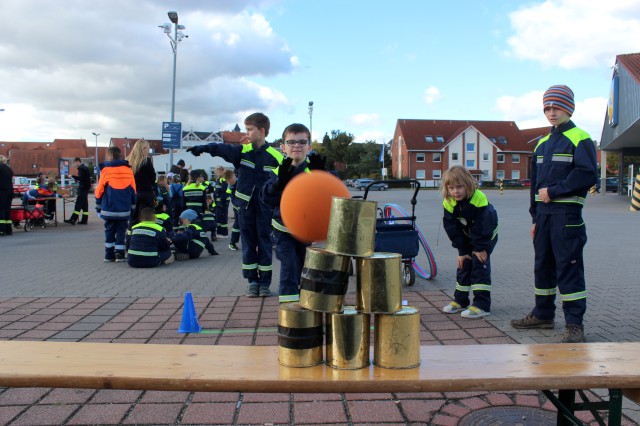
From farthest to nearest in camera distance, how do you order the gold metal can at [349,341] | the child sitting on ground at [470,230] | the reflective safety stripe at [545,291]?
1. the child sitting on ground at [470,230]
2. the reflective safety stripe at [545,291]
3. the gold metal can at [349,341]

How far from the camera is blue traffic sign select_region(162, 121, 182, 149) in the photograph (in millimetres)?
20312

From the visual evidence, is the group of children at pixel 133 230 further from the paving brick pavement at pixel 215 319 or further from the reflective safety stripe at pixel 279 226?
the reflective safety stripe at pixel 279 226

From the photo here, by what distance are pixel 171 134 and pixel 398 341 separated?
1922 cm

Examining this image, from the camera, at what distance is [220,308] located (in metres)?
5.89

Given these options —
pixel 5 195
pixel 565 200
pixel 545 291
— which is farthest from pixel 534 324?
pixel 5 195

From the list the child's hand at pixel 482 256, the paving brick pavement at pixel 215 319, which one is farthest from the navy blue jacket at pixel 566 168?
the paving brick pavement at pixel 215 319

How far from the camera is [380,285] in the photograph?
2566 mm

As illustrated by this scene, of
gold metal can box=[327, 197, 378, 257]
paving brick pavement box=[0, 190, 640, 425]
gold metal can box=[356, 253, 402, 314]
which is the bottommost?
paving brick pavement box=[0, 190, 640, 425]

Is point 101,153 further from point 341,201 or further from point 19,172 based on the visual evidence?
point 341,201

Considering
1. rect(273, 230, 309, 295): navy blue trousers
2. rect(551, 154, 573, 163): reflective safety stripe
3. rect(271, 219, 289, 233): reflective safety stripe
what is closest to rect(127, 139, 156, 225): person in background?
rect(271, 219, 289, 233): reflective safety stripe

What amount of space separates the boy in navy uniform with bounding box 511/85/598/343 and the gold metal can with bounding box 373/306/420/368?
2430 mm

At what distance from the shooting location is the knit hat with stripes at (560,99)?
4.46 m

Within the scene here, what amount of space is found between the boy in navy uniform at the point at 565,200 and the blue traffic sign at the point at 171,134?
1747cm

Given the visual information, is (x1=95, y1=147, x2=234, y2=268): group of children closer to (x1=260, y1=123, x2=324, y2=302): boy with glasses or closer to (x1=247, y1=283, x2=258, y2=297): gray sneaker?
(x1=247, y1=283, x2=258, y2=297): gray sneaker
